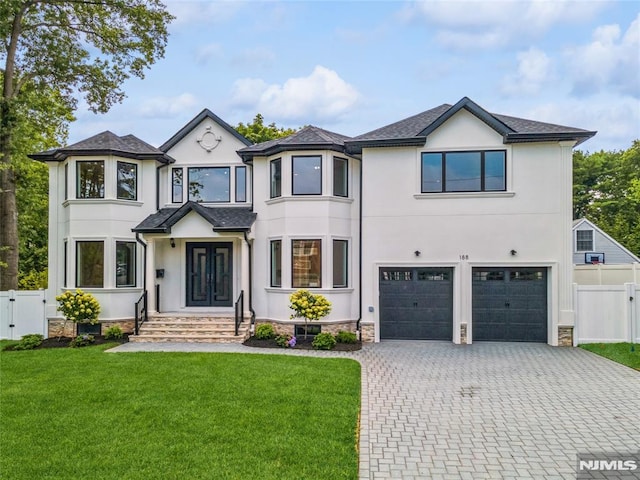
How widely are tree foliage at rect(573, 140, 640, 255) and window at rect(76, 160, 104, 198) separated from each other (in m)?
32.4

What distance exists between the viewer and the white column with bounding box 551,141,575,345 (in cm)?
1191

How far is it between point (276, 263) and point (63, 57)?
12.1m

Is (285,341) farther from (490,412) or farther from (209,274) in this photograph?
(490,412)

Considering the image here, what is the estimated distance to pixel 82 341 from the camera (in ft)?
39.9

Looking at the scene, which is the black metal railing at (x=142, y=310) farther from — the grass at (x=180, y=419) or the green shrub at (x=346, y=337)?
the green shrub at (x=346, y=337)

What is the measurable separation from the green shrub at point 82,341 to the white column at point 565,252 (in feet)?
44.3

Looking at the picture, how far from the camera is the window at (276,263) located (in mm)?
13227

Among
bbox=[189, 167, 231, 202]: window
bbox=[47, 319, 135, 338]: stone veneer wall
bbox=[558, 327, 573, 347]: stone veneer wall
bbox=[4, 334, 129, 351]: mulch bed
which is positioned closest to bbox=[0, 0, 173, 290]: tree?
bbox=[47, 319, 135, 338]: stone veneer wall

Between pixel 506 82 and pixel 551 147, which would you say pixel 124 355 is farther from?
pixel 506 82

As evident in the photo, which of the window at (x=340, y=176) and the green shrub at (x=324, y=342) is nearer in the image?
the green shrub at (x=324, y=342)

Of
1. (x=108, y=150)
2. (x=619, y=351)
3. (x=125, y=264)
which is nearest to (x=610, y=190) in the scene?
(x=619, y=351)

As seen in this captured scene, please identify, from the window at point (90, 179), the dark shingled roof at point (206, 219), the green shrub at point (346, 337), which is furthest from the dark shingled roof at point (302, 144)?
the green shrub at point (346, 337)

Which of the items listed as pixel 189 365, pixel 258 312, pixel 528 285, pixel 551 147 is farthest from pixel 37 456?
pixel 551 147

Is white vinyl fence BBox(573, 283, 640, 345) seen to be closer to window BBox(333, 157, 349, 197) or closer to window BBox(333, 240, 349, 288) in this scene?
window BBox(333, 240, 349, 288)
